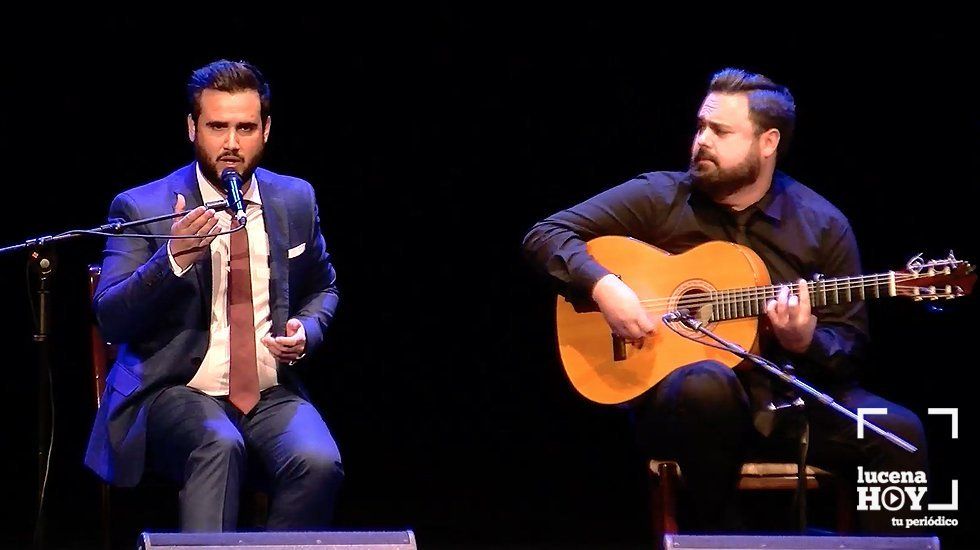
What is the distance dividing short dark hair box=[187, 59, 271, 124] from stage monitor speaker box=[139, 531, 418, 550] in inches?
55.0

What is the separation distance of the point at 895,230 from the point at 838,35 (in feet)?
2.51

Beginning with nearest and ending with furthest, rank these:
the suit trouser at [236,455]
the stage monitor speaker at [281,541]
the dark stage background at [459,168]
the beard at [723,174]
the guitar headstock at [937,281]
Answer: the stage monitor speaker at [281,541], the suit trouser at [236,455], the guitar headstock at [937,281], the beard at [723,174], the dark stage background at [459,168]

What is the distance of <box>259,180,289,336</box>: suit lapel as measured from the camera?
3.97m

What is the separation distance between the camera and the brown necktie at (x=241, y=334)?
3865mm

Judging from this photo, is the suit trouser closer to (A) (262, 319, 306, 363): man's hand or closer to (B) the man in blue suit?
(B) the man in blue suit

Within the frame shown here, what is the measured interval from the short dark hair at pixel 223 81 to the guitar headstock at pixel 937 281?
1858 mm

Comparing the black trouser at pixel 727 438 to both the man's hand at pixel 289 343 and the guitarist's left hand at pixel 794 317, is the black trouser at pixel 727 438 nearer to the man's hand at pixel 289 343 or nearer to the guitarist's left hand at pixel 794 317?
the guitarist's left hand at pixel 794 317

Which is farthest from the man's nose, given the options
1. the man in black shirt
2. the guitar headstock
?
the guitar headstock

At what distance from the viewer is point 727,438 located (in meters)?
3.65

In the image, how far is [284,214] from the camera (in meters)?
4.02

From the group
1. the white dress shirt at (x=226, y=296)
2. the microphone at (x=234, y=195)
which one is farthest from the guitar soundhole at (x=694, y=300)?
the microphone at (x=234, y=195)

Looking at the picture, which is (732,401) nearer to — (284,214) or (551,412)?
(284,214)

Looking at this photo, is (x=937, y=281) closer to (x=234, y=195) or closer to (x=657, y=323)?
(x=657, y=323)

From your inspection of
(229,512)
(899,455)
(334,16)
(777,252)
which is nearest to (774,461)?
(899,455)
